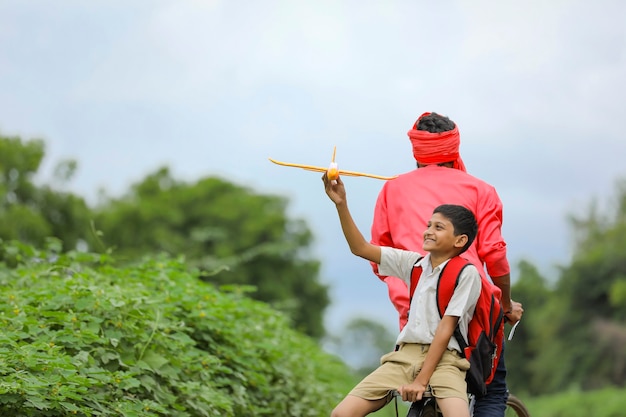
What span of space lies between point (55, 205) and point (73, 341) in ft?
106

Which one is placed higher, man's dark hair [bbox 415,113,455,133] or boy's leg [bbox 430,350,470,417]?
man's dark hair [bbox 415,113,455,133]

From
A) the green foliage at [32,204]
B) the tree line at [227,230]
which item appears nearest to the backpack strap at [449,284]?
the green foliage at [32,204]

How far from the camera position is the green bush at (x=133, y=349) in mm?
5824

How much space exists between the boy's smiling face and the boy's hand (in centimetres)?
44

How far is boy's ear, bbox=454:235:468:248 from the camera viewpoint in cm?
522

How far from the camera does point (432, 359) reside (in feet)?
16.4

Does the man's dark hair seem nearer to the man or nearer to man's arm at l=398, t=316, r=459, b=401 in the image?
the man

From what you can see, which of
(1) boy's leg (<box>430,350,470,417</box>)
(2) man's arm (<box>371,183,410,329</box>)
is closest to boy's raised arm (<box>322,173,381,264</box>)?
(2) man's arm (<box>371,183,410,329</box>)

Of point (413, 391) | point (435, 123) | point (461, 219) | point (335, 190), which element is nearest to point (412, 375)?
point (413, 391)

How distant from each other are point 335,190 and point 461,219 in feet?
2.04

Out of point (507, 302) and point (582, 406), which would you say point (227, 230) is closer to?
point (582, 406)

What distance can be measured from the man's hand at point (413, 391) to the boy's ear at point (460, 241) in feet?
2.27

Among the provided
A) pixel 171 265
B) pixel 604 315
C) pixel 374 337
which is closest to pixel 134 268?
pixel 171 265

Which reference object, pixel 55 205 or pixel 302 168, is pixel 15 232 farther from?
pixel 302 168
